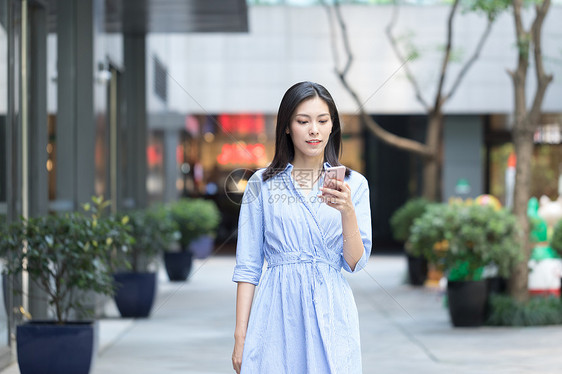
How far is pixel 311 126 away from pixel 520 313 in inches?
289

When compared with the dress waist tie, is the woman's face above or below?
above

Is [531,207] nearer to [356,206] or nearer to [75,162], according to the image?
[75,162]

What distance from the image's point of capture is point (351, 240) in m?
2.83

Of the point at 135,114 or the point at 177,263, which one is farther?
the point at 177,263

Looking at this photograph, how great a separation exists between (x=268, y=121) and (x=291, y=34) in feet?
7.97

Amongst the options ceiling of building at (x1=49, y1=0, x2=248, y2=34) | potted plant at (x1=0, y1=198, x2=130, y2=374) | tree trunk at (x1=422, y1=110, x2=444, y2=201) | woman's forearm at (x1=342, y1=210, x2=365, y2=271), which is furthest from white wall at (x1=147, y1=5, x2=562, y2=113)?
woman's forearm at (x1=342, y1=210, x2=365, y2=271)

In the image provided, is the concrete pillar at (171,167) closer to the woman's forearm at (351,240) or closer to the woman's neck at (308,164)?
the woman's neck at (308,164)

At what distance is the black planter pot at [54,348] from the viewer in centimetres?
592

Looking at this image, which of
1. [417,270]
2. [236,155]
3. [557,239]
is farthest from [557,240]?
[236,155]

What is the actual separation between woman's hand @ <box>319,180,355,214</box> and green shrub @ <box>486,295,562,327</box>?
7.41 m

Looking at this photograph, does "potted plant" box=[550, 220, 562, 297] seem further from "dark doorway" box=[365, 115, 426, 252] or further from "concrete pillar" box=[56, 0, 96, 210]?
"dark doorway" box=[365, 115, 426, 252]

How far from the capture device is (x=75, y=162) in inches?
382

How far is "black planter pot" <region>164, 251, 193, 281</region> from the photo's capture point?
15.8m

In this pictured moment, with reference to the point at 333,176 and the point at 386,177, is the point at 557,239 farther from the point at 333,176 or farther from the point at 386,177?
the point at 386,177
